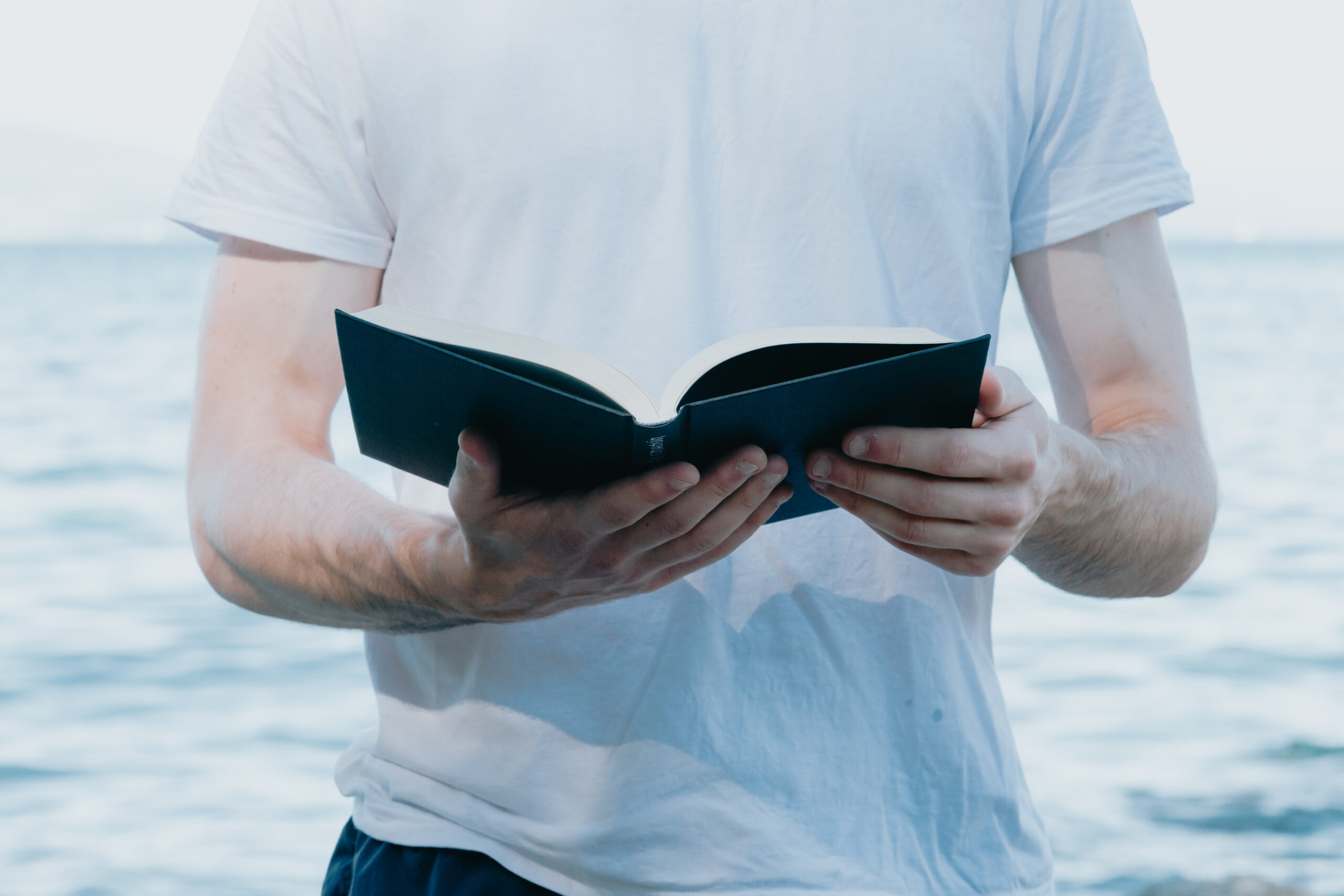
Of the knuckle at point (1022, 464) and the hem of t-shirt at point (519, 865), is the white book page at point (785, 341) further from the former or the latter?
the hem of t-shirt at point (519, 865)

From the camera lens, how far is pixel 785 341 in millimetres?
851

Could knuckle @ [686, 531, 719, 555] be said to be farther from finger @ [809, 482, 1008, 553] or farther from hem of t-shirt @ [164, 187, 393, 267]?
hem of t-shirt @ [164, 187, 393, 267]

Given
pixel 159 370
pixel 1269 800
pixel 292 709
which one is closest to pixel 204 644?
pixel 292 709

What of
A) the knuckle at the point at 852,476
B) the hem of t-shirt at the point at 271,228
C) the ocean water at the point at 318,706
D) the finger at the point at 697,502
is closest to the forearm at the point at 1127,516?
the knuckle at the point at 852,476

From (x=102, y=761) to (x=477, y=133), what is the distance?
14.6 ft

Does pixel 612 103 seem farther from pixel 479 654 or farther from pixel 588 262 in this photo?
pixel 479 654

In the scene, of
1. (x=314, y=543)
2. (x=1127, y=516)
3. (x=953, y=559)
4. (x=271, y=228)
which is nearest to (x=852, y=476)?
(x=953, y=559)

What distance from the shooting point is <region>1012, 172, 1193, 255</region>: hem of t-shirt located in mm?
1202

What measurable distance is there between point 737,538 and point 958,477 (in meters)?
0.17

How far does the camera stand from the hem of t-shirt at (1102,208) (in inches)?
47.3

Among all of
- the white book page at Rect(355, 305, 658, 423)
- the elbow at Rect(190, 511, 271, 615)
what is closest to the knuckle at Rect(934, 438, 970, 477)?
the white book page at Rect(355, 305, 658, 423)

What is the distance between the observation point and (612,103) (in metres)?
1.13

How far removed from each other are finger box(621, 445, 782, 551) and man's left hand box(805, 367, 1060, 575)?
68 mm

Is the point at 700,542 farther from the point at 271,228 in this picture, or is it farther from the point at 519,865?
the point at 271,228
